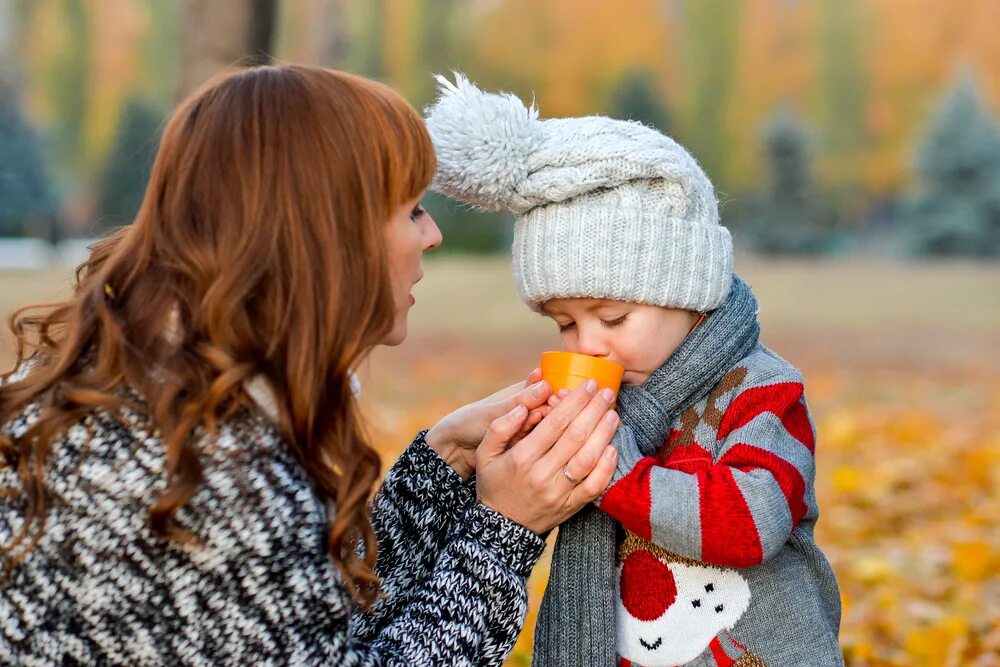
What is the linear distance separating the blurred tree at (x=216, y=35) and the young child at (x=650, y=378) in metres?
3.04

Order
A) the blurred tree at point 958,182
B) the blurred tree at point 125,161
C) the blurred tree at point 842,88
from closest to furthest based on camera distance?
the blurred tree at point 125,161, the blurred tree at point 958,182, the blurred tree at point 842,88


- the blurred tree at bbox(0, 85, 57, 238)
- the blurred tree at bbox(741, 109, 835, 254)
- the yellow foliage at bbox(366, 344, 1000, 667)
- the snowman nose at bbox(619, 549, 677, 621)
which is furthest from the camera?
the blurred tree at bbox(741, 109, 835, 254)

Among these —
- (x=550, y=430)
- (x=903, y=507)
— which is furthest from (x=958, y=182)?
(x=550, y=430)

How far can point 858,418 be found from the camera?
28.9 feet

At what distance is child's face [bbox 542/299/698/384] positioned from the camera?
2381 millimetres

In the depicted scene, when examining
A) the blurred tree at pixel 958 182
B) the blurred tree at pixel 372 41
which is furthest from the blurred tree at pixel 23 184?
the blurred tree at pixel 958 182

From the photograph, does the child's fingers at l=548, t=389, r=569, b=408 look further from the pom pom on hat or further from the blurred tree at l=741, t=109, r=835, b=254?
the blurred tree at l=741, t=109, r=835, b=254

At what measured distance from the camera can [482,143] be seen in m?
2.34

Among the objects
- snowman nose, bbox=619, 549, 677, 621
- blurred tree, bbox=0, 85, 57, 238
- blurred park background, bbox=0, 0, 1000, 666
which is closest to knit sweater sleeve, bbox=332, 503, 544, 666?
snowman nose, bbox=619, 549, 677, 621

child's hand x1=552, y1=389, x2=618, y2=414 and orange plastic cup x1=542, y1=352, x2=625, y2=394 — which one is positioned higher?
orange plastic cup x1=542, y1=352, x2=625, y2=394

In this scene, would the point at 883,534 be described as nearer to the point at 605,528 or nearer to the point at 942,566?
the point at 942,566

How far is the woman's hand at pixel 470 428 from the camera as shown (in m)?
2.45

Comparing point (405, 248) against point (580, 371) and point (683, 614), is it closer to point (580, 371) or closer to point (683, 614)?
point (580, 371)

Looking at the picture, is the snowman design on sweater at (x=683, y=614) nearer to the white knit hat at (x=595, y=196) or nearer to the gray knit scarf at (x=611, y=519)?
the gray knit scarf at (x=611, y=519)
